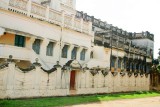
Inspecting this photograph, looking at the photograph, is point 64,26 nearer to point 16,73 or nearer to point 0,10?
point 0,10

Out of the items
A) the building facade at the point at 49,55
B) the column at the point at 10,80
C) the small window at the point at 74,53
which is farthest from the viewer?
the small window at the point at 74,53

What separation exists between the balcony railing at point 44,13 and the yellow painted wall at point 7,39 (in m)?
2.05

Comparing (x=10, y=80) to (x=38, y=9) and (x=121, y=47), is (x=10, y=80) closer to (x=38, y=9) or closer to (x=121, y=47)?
(x=38, y=9)

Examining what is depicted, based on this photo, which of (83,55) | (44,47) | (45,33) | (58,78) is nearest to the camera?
(58,78)

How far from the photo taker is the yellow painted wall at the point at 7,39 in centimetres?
2028

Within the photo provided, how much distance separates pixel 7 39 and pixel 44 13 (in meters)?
4.21

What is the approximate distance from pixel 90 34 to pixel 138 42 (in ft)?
88.0

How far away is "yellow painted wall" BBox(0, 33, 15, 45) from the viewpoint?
20.3 m

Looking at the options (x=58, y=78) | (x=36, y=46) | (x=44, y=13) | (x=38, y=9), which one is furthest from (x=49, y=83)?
(x=38, y=9)

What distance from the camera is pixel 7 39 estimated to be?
20531 millimetres

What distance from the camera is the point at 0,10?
18.9 meters

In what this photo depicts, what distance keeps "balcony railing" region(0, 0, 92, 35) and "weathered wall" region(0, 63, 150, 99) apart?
506 cm

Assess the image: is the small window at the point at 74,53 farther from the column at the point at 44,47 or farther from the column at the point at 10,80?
the column at the point at 10,80

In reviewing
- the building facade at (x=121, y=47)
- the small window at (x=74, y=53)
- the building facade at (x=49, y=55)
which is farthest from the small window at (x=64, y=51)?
the building facade at (x=121, y=47)
